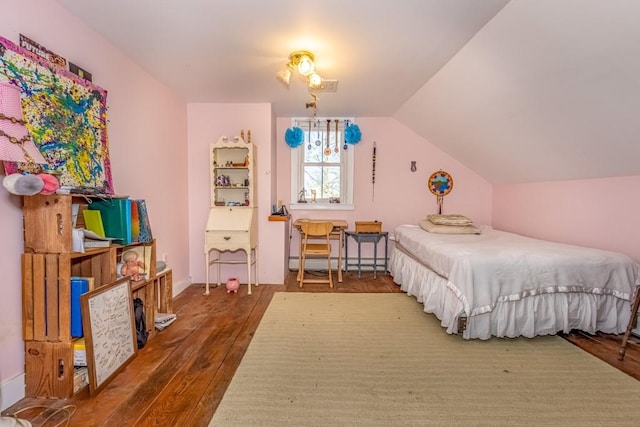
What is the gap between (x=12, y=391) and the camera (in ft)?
5.45

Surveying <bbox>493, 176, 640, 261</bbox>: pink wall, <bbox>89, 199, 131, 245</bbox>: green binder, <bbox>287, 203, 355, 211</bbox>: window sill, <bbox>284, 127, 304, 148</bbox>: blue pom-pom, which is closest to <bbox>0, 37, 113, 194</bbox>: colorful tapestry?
<bbox>89, 199, 131, 245</bbox>: green binder

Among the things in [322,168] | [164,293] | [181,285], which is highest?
[322,168]

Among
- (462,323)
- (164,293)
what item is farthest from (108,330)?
(462,323)

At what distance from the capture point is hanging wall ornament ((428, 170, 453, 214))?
4.63 metres

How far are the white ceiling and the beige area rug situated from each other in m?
1.74

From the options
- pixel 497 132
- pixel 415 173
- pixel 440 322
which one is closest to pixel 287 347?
pixel 440 322

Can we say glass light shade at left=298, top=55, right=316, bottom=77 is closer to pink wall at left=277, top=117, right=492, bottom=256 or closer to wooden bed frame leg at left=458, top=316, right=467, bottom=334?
pink wall at left=277, top=117, right=492, bottom=256

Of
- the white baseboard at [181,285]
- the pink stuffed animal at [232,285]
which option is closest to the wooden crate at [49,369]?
the white baseboard at [181,285]

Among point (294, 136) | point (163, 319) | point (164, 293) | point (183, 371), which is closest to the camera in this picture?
point (183, 371)

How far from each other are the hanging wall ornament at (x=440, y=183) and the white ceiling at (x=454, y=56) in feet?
3.55

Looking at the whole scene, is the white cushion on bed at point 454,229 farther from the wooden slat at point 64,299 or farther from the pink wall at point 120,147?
the wooden slat at point 64,299

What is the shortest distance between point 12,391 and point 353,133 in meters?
4.13

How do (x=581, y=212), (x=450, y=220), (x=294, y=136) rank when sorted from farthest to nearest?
(x=294, y=136)
(x=450, y=220)
(x=581, y=212)

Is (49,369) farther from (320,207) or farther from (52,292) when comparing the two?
(320,207)
